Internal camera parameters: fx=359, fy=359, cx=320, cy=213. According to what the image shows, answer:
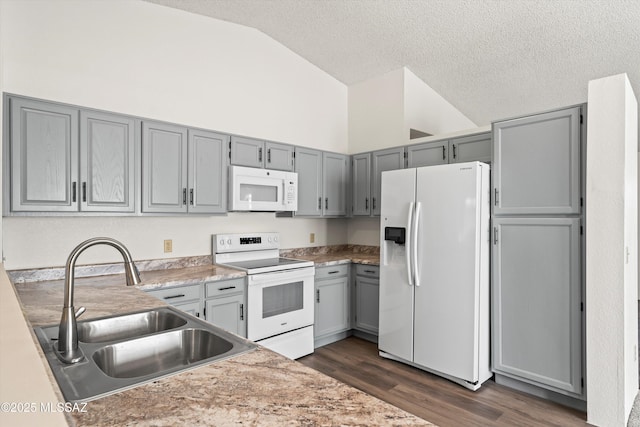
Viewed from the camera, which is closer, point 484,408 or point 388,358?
point 484,408

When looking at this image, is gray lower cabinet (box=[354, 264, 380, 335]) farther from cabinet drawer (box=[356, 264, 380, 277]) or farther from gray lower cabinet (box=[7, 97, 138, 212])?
gray lower cabinet (box=[7, 97, 138, 212])

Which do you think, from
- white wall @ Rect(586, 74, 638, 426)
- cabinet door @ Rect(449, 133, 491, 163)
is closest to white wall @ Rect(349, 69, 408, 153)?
cabinet door @ Rect(449, 133, 491, 163)

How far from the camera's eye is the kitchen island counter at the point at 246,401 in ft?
2.65

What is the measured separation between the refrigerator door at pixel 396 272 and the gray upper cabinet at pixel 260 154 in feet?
3.54

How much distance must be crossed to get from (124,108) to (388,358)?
3260 millimetres

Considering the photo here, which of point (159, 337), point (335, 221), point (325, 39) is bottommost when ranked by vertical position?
point (159, 337)

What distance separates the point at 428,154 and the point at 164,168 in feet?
8.31

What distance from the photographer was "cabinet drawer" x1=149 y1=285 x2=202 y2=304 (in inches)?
104

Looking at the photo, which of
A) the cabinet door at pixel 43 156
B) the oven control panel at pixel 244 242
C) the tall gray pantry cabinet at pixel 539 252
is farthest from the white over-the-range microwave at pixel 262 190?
the tall gray pantry cabinet at pixel 539 252

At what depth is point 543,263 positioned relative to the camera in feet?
8.91

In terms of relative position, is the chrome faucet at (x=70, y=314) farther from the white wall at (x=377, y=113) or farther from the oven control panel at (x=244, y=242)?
the white wall at (x=377, y=113)

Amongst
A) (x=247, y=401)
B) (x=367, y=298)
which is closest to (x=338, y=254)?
(x=367, y=298)

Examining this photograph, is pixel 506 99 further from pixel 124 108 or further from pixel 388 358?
pixel 124 108

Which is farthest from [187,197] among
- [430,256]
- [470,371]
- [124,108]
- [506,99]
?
[506,99]
